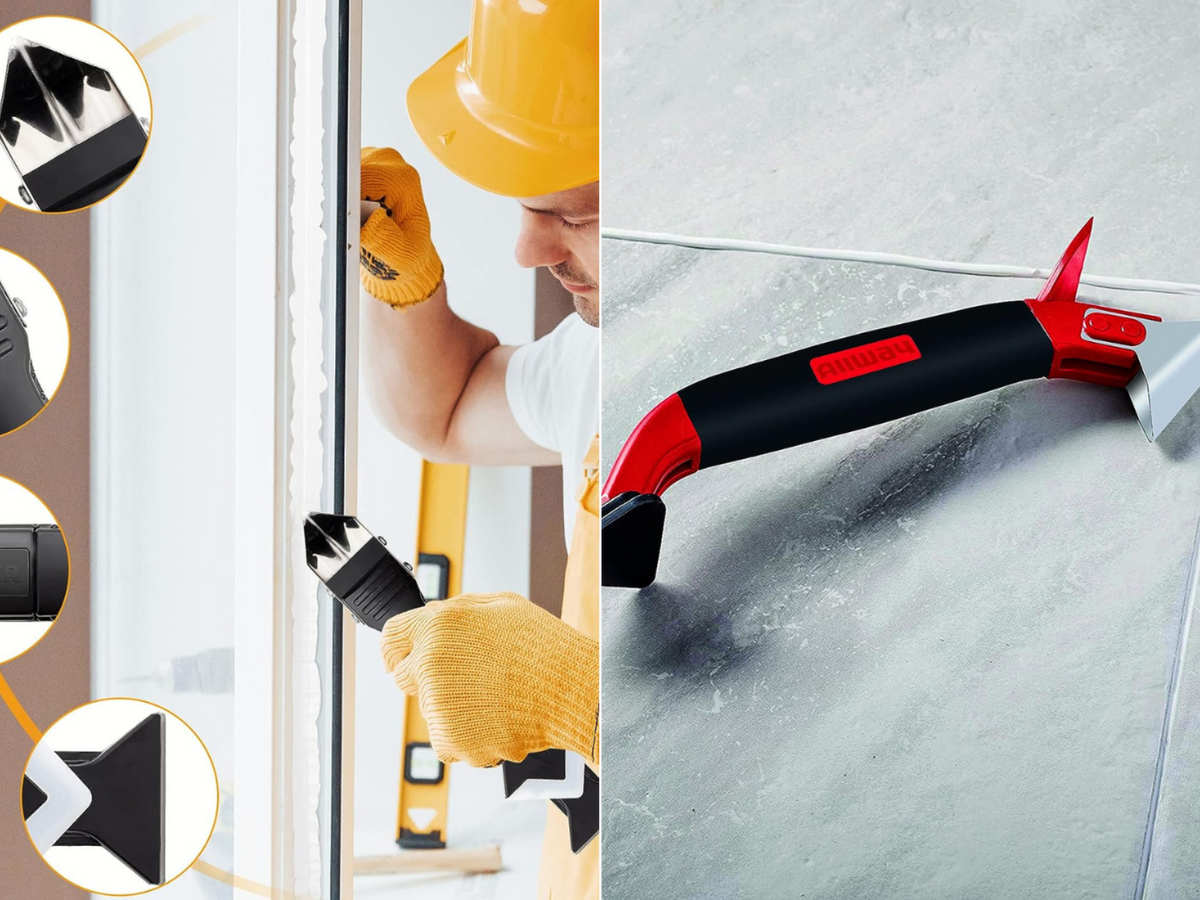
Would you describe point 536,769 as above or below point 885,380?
below

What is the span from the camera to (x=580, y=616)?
509 mm

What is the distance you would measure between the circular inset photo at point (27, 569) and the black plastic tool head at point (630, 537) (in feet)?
0.94

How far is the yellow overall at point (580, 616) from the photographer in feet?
1.63

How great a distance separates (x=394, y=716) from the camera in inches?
19.1

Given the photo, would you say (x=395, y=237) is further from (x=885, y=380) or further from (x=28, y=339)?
(x=885, y=380)

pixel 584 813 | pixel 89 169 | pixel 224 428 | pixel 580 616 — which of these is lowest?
pixel 584 813

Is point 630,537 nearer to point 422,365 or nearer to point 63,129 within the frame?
point 422,365

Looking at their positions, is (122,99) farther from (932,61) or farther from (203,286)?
(932,61)

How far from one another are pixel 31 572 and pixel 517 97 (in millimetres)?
360

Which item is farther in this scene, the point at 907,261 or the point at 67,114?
the point at 907,261

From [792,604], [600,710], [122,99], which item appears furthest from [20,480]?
[792,604]

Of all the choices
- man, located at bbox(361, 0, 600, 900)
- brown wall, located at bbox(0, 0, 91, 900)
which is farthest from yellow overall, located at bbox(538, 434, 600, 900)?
brown wall, located at bbox(0, 0, 91, 900)

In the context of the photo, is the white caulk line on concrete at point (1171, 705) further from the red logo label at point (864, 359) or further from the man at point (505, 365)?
the man at point (505, 365)

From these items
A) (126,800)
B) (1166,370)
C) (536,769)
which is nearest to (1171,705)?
(1166,370)
